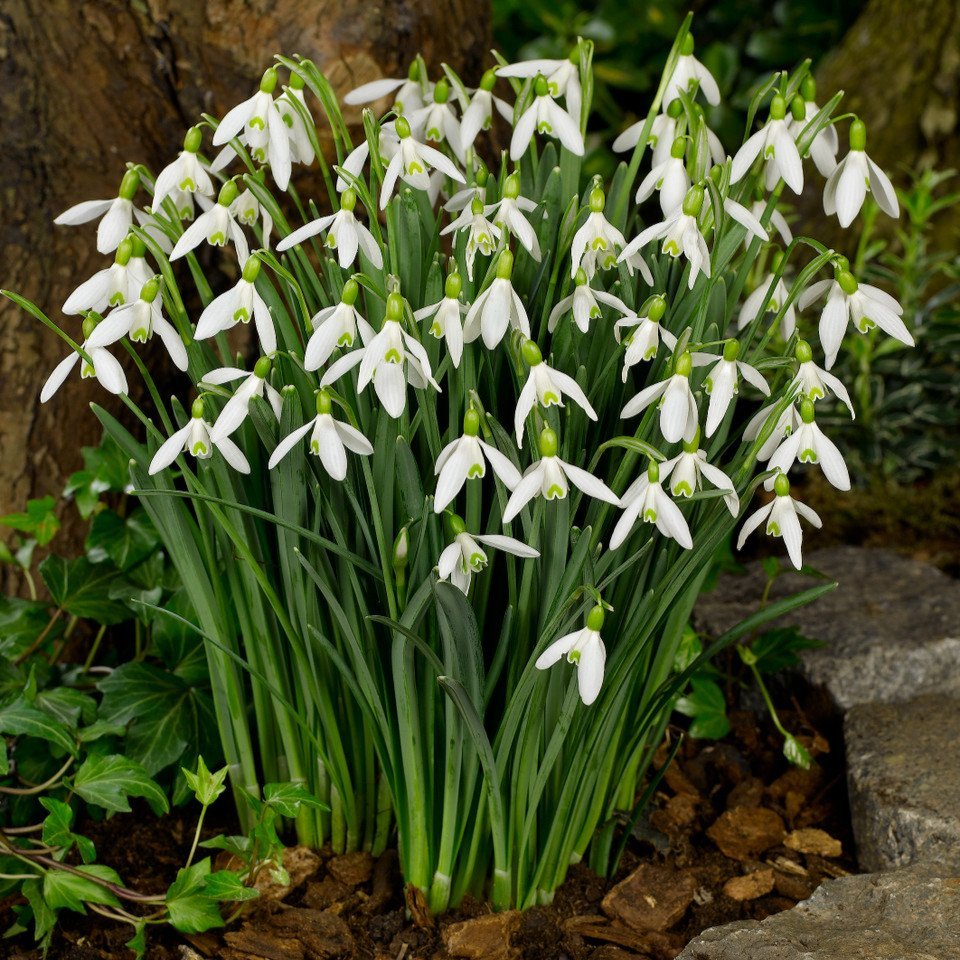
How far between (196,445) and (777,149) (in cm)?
76

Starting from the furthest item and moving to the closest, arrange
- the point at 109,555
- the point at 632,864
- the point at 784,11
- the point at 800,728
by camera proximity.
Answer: the point at 784,11 → the point at 800,728 → the point at 109,555 → the point at 632,864

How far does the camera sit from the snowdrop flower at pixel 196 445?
1.26m

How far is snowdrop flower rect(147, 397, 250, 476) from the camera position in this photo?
1.26 m

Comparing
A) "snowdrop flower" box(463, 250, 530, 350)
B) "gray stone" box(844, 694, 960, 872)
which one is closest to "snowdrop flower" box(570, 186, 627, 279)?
"snowdrop flower" box(463, 250, 530, 350)

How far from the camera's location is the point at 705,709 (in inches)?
77.9

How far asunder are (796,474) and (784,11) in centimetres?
230

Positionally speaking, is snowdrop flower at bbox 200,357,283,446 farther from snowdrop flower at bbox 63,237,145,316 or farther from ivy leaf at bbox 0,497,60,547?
ivy leaf at bbox 0,497,60,547

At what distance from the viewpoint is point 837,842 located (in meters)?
1.87

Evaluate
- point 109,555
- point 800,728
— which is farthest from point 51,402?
point 800,728

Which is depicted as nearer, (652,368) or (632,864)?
(652,368)

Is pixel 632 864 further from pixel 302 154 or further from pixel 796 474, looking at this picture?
pixel 796 474

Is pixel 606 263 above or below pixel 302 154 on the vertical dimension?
below

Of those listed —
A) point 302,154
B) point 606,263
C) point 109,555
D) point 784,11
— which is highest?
point 784,11

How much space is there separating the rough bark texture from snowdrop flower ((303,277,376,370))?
113cm
